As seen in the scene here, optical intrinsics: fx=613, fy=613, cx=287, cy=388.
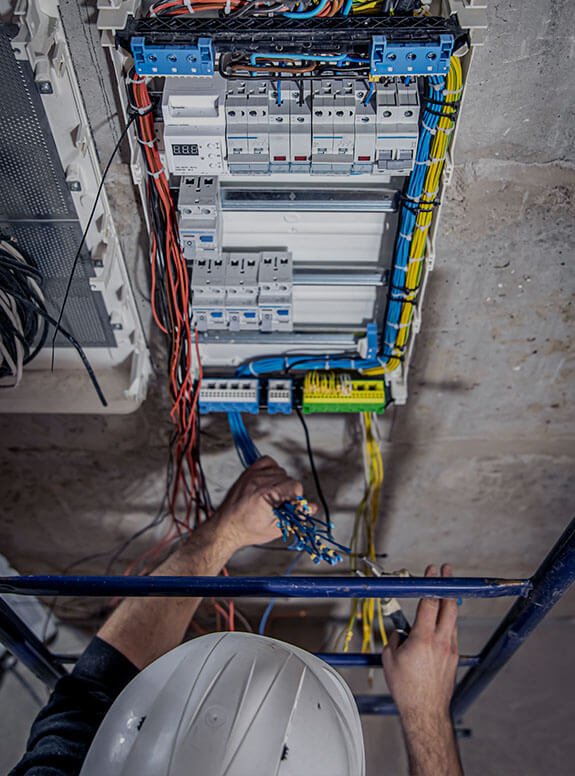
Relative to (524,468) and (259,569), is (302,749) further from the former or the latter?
(259,569)

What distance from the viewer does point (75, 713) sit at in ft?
4.75

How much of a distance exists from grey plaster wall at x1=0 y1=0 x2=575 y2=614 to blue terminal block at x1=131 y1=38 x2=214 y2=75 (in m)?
0.22

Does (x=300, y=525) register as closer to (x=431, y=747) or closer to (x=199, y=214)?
(x=431, y=747)

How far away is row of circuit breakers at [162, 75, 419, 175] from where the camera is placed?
145 cm

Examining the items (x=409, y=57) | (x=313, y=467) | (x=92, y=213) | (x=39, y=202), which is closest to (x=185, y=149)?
(x=92, y=213)

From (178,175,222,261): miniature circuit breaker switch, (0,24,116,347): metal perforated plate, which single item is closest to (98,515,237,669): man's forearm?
(0,24,116,347): metal perforated plate

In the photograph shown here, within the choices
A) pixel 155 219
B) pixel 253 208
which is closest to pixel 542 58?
pixel 253 208

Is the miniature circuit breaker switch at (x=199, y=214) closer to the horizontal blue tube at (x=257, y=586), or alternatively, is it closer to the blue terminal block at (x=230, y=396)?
the blue terminal block at (x=230, y=396)

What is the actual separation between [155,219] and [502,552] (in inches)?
87.9

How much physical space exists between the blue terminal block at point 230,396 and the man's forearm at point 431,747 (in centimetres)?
102

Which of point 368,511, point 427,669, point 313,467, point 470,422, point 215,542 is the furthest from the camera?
point 368,511

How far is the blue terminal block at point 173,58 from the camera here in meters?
1.33

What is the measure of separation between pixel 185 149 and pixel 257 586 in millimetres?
1052

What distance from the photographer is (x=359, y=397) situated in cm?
201
